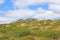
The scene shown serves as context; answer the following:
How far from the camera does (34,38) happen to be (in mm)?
22719

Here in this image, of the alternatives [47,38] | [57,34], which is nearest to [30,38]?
[47,38]

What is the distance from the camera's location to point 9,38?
22609mm

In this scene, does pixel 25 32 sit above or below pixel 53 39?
Answer: above

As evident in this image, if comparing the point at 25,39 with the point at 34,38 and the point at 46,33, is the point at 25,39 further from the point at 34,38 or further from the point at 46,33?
the point at 46,33

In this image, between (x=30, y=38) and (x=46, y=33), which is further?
(x=46, y=33)

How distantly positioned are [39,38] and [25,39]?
5.63ft

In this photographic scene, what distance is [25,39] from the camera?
22125 mm

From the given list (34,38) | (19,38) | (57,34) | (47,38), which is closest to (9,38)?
(19,38)

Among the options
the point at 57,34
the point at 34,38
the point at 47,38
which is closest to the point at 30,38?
the point at 34,38

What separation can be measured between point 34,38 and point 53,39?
2166mm

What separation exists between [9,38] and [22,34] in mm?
2511

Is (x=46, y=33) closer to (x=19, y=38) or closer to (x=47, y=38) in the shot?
(x=47, y=38)

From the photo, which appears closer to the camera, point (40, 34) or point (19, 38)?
point (19, 38)

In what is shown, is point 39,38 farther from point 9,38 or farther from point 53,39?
point 9,38
